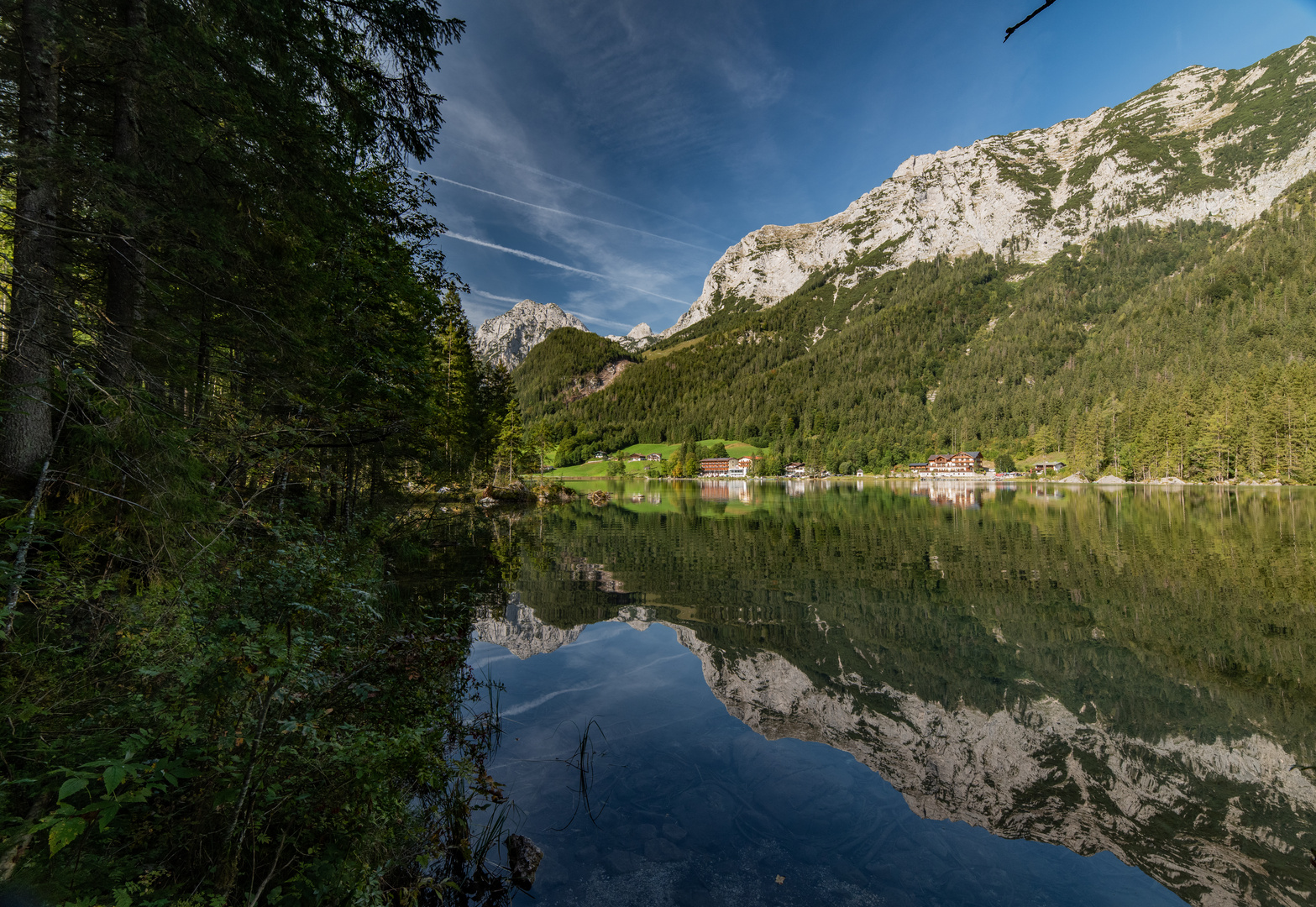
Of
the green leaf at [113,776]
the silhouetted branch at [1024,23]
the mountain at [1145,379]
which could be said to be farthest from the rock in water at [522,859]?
the mountain at [1145,379]

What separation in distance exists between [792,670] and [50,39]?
46.8ft

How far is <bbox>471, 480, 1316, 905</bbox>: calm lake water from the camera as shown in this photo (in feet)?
19.2

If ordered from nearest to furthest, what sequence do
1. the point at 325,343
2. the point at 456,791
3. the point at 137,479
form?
the point at 137,479
the point at 456,791
the point at 325,343

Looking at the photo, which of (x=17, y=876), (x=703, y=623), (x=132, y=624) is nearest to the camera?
(x=17, y=876)

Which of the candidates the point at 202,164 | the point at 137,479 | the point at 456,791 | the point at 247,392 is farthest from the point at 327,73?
the point at 456,791

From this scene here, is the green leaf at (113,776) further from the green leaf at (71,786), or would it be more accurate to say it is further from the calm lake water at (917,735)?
the calm lake water at (917,735)

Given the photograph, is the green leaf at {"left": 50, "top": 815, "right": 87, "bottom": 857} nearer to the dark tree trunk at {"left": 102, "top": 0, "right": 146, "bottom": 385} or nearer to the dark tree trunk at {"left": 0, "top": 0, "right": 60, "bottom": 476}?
the dark tree trunk at {"left": 0, "top": 0, "right": 60, "bottom": 476}

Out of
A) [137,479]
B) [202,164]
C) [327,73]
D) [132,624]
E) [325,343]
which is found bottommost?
[132,624]

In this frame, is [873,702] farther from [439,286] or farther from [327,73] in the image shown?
[439,286]

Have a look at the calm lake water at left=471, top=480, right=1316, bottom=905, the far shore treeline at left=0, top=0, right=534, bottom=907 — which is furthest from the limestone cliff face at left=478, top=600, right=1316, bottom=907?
the far shore treeline at left=0, top=0, right=534, bottom=907

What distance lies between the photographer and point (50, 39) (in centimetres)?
510

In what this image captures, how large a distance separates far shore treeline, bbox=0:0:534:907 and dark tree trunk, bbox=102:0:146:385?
4 centimetres

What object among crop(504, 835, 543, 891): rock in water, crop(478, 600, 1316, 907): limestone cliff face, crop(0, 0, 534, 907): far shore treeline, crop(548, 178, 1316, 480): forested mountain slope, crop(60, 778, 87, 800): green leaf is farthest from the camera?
crop(548, 178, 1316, 480): forested mountain slope

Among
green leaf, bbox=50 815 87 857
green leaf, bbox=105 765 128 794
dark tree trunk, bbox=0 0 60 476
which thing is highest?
dark tree trunk, bbox=0 0 60 476
